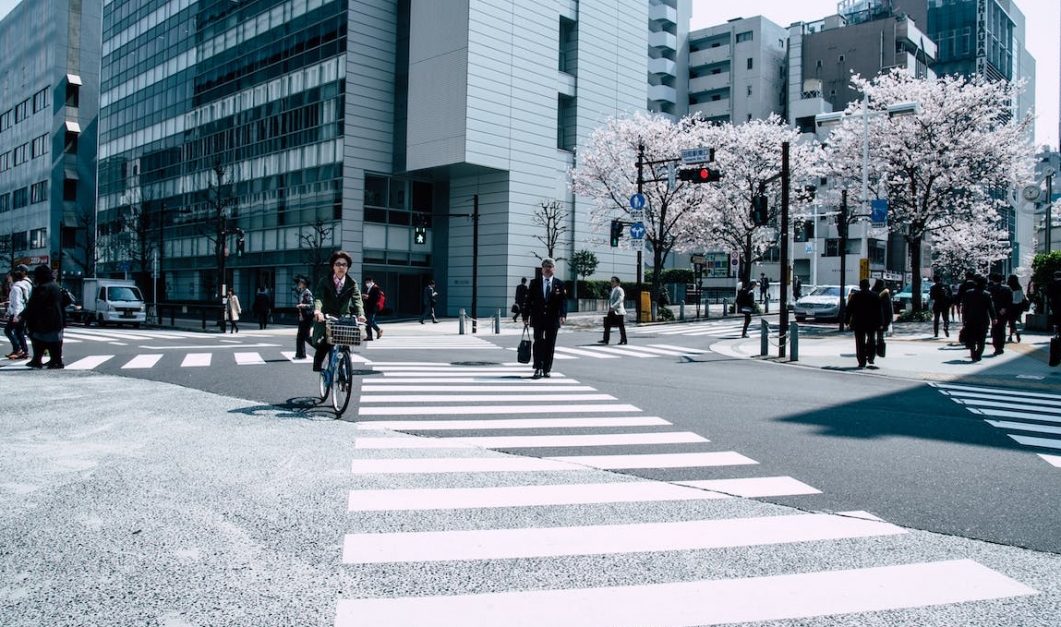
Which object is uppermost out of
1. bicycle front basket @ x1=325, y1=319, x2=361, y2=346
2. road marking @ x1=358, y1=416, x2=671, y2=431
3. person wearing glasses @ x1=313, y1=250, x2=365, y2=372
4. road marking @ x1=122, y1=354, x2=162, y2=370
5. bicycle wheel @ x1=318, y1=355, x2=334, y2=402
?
person wearing glasses @ x1=313, y1=250, x2=365, y2=372

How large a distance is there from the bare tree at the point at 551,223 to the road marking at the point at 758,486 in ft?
108

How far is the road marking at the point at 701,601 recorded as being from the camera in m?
3.08

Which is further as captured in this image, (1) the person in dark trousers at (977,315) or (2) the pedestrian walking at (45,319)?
(1) the person in dark trousers at (977,315)

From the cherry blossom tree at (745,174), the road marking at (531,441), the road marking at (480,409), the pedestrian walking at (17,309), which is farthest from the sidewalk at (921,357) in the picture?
the cherry blossom tree at (745,174)

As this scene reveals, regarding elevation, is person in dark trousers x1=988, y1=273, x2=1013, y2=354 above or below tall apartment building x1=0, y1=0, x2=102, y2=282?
below

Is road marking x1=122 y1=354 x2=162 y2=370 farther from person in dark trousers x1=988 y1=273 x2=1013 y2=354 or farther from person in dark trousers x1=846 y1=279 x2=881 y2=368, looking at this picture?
person in dark trousers x1=988 y1=273 x2=1013 y2=354

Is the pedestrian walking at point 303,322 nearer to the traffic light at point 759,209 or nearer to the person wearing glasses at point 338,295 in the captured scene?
the person wearing glasses at point 338,295

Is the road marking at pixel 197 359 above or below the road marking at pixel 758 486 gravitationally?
below

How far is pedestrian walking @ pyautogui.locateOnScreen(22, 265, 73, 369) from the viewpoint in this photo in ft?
42.4

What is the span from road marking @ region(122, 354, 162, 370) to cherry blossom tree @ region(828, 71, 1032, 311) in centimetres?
2542


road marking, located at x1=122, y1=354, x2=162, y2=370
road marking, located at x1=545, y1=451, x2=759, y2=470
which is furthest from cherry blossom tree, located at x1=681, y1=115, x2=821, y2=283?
road marking, located at x1=545, y1=451, x2=759, y2=470

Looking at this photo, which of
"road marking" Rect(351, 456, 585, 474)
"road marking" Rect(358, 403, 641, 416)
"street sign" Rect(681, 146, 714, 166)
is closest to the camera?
"road marking" Rect(351, 456, 585, 474)

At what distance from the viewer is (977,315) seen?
16.1 meters

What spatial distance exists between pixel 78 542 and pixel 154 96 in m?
60.1
